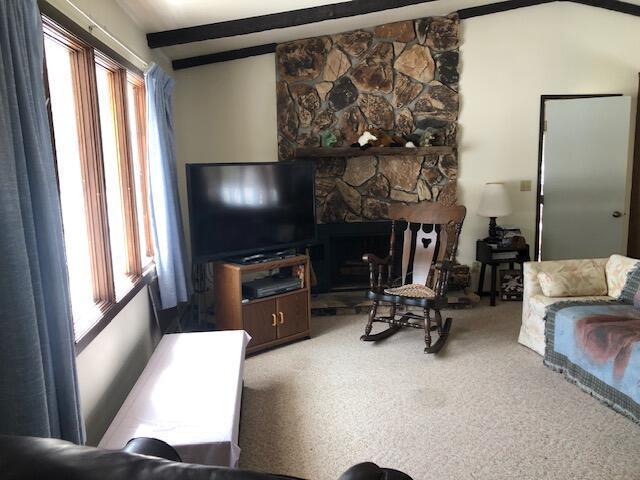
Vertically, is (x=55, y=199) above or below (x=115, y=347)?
above

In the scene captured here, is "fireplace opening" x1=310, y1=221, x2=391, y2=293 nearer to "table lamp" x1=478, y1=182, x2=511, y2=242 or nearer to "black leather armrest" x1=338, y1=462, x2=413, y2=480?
"table lamp" x1=478, y1=182, x2=511, y2=242

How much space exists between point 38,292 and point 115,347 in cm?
131

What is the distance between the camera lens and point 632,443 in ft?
7.59

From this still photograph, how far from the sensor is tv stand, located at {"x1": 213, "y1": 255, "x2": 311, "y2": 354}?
3508mm

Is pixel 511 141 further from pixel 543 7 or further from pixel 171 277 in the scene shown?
pixel 171 277

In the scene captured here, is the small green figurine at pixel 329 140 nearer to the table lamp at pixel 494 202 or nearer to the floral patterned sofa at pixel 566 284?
the table lamp at pixel 494 202

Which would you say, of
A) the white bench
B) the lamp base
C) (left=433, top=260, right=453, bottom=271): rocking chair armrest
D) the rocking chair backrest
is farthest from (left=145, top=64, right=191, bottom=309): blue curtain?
the lamp base

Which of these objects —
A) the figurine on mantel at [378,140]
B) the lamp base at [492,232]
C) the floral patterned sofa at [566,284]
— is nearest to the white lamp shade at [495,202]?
the lamp base at [492,232]

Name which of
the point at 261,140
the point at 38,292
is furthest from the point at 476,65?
the point at 38,292

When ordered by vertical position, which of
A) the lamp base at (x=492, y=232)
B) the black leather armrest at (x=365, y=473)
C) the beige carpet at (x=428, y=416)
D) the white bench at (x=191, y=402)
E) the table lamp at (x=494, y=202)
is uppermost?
the table lamp at (x=494, y=202)

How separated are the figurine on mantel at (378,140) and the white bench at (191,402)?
235cm

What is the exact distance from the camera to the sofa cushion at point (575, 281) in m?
3.34

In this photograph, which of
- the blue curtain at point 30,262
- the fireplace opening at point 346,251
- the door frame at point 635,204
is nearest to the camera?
the blue curtain at point 30,262

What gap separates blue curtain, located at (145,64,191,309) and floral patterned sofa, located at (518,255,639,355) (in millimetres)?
2439
